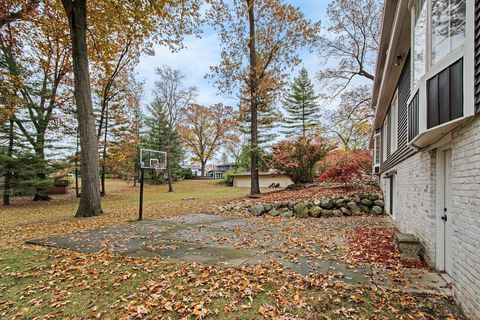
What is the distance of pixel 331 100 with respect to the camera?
17.5m

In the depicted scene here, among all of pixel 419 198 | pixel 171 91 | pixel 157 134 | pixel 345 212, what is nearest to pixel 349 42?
pixel 345 212

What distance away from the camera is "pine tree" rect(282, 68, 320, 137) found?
1245 inches

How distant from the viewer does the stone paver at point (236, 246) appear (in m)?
3.21

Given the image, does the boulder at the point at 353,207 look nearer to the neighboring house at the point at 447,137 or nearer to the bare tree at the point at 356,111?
the neighboring house at the point at 447,137

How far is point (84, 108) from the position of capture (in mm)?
8125

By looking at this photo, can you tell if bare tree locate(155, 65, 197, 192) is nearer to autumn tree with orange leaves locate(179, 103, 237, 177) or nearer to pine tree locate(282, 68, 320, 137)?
autumn tree with orange leaves locate(179, 103, 237, 177)

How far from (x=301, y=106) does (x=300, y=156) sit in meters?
20.9

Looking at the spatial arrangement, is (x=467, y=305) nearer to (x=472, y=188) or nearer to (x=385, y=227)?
(x=472, y=188)

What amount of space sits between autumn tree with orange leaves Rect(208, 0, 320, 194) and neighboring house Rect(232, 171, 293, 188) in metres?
12.6

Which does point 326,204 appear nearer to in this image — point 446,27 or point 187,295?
point 446,27

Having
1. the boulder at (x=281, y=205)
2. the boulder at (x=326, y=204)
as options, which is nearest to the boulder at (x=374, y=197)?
the boulder at (x=326, y=204)

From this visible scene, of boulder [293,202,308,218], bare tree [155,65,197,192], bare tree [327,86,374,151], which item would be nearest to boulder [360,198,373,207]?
boulder [293,202,308,218]

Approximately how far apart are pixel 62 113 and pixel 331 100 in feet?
59.9

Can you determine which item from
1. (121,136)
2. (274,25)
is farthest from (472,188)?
(121,136)
